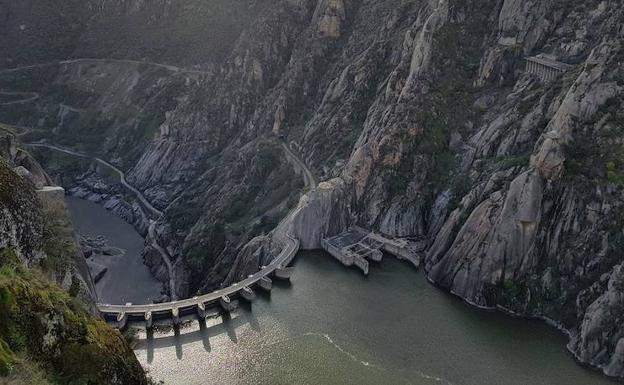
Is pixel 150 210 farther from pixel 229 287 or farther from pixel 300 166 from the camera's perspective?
pixel 229 287

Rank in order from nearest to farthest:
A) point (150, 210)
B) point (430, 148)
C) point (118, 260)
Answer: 1. point (430, 148)
2. point (118, 260)
3. point (150, 210)

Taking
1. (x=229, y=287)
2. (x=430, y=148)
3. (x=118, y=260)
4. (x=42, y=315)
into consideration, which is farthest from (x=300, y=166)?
(x=42, y=315)

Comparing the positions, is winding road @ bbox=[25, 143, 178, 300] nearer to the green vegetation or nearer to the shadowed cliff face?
the shadowed cliff face

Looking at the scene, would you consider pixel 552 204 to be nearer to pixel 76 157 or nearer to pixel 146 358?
pixel 146 358

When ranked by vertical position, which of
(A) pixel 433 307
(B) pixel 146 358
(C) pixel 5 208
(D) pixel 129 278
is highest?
(C) pixel 5 208

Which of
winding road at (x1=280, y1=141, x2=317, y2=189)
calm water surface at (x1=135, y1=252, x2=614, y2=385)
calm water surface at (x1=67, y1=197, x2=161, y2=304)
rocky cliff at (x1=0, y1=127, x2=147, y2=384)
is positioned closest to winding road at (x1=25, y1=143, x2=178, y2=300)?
calm water surface at (x1=67, y1=197, x2=161, y2=304)

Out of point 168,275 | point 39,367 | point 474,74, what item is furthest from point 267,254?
point 39,367

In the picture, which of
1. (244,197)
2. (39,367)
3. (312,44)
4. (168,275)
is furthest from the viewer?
(312,44)
